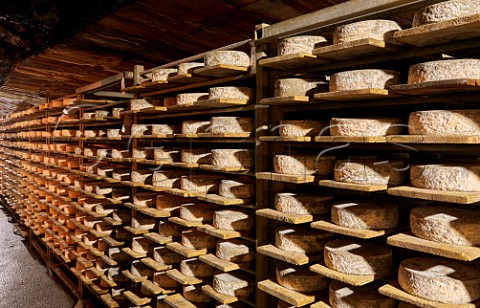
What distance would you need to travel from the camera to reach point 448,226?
1.69 meters

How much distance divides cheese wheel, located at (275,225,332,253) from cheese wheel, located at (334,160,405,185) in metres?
0.46

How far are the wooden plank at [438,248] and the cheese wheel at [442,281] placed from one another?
135mm

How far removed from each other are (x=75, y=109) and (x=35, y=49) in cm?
190

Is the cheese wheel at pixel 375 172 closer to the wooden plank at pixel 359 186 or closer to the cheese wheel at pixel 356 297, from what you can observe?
the wooden plank at pixel 359 186

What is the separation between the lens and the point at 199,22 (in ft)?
9.84

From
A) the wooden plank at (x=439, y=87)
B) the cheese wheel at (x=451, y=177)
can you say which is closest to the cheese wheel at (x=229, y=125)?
the wooden plank at (x=439, y=87)

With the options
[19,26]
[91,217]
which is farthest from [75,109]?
[19,26]

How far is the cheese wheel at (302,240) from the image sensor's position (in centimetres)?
227

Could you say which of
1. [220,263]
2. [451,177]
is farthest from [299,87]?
[220,263]

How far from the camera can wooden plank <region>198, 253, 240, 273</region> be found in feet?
8.70

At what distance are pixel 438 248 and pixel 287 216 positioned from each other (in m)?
0.82

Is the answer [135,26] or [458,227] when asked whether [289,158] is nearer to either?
[458,227]

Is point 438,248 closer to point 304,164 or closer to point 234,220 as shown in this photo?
point 304,164

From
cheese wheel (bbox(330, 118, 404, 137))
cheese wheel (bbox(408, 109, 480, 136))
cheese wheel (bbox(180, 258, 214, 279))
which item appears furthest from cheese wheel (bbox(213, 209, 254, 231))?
cheese wheel (bbox(408, 109, 480, 136))
